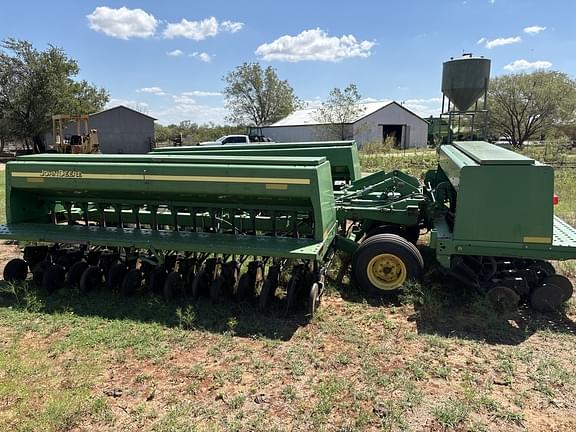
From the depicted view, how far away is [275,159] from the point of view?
15.8 feet

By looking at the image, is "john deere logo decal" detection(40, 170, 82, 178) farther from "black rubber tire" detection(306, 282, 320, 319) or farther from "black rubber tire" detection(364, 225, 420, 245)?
"black rubber tire" detection(364, 225, 420, 245)

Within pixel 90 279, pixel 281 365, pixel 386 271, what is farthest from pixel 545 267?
pixel 90 279

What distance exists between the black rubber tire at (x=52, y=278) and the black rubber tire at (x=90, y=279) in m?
0.36

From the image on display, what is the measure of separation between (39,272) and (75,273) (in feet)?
1.64

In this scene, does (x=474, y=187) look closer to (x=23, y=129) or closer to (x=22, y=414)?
(x=22, y=414)

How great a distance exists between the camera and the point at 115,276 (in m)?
5.40

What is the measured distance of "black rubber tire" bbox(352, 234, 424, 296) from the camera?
5145 mm

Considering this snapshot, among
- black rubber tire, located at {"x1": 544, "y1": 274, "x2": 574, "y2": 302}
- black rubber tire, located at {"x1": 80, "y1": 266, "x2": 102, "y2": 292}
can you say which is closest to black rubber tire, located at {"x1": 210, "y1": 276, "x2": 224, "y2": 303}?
black rubber tire, located at {"x1": 80, "y1": 266, "x2": 102, "y2": 292}

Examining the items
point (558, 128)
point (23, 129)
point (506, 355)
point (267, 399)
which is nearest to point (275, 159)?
point (267, 399)

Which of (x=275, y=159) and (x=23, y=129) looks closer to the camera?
(x=275, y=159)

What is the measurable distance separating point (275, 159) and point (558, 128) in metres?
44.4

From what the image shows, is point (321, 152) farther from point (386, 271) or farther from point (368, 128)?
point (368, 128)

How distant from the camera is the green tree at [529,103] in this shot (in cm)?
3834

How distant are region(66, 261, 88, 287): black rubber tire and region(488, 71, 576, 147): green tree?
3989cm
